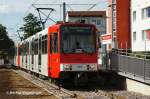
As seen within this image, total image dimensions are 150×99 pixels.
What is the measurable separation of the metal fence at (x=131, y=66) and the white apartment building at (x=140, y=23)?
32881 millimetres

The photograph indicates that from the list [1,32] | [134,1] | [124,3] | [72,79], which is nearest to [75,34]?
[72,79]

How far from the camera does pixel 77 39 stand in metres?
25.1

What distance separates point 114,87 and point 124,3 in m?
55.6

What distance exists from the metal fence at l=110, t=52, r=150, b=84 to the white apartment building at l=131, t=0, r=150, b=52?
3288 centimetres

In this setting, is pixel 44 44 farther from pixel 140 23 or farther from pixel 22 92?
pixel 140 23

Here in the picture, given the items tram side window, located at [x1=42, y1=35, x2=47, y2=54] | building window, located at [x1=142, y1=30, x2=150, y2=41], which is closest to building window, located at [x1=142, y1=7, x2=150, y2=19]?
building window, located at [x1=142, y1=30, x2=150, y2=41]

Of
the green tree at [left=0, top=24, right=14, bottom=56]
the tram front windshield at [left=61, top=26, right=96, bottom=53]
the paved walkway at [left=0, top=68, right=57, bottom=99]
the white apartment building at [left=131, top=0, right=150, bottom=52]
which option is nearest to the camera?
the paved walkway at [left=0, top=68, right=57, bottom=99]

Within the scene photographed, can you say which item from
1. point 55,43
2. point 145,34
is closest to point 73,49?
point 55,43

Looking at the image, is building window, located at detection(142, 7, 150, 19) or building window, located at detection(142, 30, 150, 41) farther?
building window, located at detection(142, 7, 150, 19)

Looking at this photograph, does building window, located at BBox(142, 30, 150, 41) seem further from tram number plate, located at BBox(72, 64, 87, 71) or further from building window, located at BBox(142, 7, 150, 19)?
tram number plate, located at BBox(72, 64, 87, 71)

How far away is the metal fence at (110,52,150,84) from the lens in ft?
74.7

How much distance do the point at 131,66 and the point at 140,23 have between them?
1586 inches

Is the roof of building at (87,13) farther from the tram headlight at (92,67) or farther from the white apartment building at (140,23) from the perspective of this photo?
the tram headlight at (92,67)

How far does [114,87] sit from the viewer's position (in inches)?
1082
